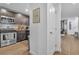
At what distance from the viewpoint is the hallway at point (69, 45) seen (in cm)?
211

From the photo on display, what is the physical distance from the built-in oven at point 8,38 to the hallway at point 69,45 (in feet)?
2.92

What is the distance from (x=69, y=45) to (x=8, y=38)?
118 cm

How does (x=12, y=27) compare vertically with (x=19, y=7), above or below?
below

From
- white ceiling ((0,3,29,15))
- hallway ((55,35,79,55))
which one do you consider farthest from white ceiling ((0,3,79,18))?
hallway ((55,35,79,55))

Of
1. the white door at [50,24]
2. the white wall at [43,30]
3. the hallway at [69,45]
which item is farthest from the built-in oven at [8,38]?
the hallway at [69,45]

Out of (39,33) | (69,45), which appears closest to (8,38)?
(39,33)

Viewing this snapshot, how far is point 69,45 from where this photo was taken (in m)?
2.16

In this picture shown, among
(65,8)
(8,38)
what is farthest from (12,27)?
(65,8)

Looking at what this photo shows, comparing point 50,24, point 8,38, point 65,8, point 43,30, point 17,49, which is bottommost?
point 17,49

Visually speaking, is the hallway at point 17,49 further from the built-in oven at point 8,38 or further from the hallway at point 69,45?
the hallway at point 69,45

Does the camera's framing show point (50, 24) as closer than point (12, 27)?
No

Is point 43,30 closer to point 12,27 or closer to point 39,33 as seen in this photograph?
point 39,33

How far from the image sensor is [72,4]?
2074 mm
